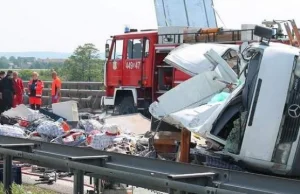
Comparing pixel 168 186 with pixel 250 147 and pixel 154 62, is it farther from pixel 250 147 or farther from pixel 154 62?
pixel 154 62

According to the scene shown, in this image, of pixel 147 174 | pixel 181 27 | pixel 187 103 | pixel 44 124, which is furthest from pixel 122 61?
pixel 147 174

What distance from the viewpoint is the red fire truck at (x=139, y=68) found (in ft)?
55.9

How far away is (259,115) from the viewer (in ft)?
21.1

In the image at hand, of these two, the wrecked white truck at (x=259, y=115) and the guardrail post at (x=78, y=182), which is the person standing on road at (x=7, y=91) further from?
the guardrail post at (x=78, y=182)

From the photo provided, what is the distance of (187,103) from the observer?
320 inches

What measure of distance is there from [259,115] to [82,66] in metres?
29.1

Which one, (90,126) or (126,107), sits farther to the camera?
(126,107)

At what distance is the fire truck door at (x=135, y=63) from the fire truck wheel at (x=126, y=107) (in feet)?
1.67

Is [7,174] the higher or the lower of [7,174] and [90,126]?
the higher

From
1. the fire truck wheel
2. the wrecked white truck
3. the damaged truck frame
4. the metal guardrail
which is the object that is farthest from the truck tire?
the damaged truck frame

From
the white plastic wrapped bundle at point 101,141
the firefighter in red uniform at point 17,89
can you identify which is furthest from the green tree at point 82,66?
the white plastic wrapped bundle at point 101,141

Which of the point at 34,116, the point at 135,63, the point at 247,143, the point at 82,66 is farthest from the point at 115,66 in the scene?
the point at 82,66

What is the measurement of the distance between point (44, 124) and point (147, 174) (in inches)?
277

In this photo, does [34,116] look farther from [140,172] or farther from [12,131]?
[140,172]
